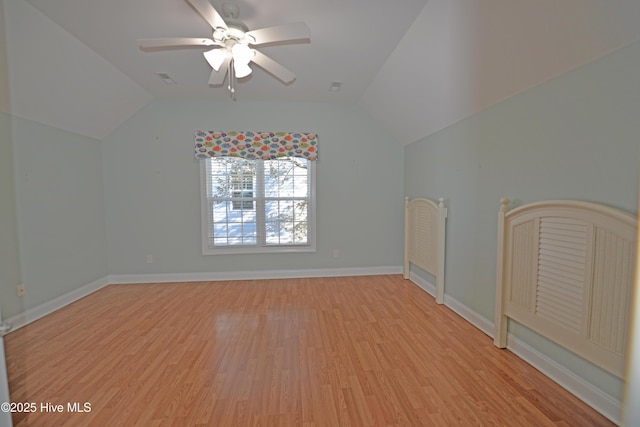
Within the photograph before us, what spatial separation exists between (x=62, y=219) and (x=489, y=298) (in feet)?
14.8

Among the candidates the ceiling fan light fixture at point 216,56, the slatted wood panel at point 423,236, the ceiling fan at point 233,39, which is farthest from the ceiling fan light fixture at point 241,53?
the slatted wood panel at point 423,236

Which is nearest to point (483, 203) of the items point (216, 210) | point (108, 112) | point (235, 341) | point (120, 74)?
point (235, 341)

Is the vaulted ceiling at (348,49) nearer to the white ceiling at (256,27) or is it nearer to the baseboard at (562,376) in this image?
the white ceiling at (256,27)

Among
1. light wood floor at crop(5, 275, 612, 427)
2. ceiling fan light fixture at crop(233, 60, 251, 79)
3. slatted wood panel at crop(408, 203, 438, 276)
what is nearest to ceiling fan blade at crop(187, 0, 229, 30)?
ceiling fan light fixture at crop(233, 60, 251, 79)

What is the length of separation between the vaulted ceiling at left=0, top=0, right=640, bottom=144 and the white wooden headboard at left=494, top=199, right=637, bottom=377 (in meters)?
0.92

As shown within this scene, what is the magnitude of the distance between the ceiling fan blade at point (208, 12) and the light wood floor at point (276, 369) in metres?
2.30

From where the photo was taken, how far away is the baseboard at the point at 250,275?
3.84 metres

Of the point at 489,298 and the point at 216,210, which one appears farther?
the point at 216,210

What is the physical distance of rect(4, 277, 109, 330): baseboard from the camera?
2.53 m

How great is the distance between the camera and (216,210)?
3969 millimetres

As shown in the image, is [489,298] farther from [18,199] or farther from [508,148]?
[18,199]

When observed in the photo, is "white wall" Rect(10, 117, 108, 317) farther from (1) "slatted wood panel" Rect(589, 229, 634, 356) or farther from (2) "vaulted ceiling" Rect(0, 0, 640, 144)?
(1) "slatted wood panel" Rect(589, 229, 634, 356)

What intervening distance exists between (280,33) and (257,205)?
2.61 meters

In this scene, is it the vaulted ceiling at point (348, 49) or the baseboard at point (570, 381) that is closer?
the baseboard at point (570, 381)
